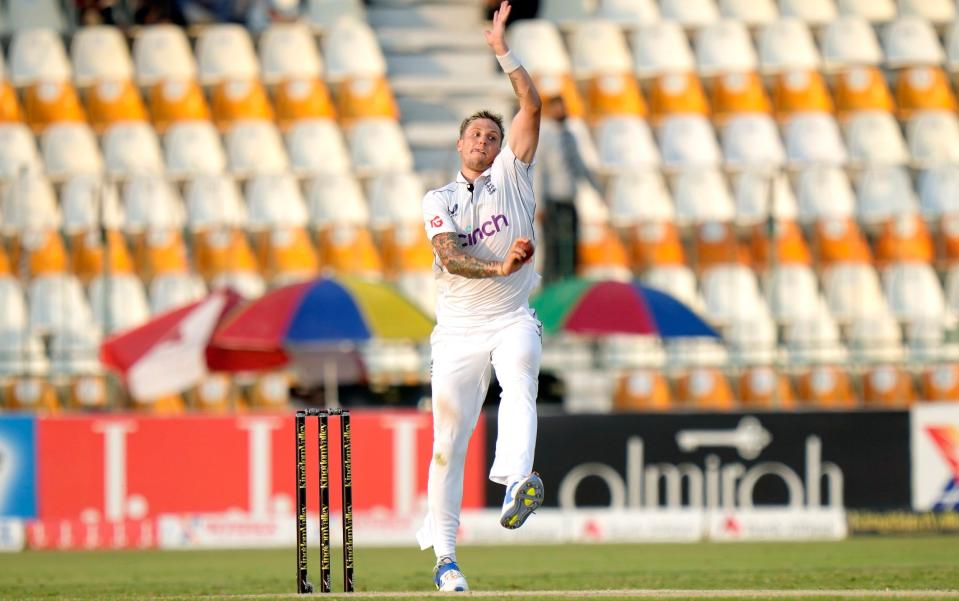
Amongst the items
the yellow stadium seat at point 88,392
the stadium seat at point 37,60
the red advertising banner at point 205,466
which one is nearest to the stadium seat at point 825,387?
the red advertising banner at point 205,466

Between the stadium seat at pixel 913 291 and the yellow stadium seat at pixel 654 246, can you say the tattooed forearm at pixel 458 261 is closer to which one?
the yellow stadium seat at pixel 654 246

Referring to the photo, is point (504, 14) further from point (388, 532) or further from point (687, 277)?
point (687, 277)

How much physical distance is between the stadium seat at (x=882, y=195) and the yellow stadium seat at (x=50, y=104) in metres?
8.60

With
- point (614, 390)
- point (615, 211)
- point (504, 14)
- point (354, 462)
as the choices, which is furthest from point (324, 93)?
point (504, 14)

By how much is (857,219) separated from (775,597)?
12784 millimetres

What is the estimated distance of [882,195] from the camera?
18797mm

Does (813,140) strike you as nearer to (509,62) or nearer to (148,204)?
(148,204)

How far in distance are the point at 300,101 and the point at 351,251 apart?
237 centimetres

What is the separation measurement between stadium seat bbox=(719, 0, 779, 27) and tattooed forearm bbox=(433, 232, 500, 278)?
14165mm

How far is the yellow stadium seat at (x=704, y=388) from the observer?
15.7 m

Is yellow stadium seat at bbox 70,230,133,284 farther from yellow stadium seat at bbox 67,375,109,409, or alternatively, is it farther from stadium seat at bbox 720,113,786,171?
stadium seat at bbox 720,113,786,171

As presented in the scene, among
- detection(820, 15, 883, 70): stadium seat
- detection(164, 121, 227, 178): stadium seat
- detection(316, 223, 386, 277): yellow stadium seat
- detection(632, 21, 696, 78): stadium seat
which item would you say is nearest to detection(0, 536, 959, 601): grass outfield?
detection(316, 223, 386, 277): yellow stadium seat

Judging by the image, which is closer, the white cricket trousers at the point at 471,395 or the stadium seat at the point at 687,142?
the white cricket trousers at the point at 471,395

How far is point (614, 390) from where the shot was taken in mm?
15664
